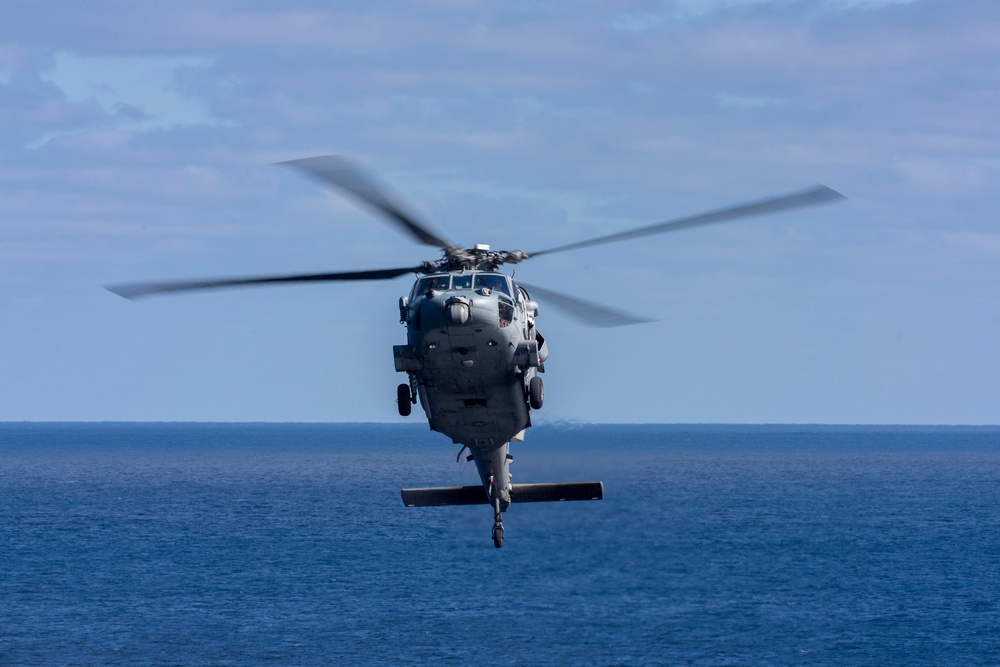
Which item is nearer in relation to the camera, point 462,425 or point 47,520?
point 462,425

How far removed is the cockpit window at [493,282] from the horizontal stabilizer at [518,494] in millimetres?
8733

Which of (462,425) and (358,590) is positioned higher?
(462,425)

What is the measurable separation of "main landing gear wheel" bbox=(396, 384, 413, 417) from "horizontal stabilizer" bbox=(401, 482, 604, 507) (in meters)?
6.22

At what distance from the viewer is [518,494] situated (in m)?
40.6

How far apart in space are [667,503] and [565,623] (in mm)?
84713

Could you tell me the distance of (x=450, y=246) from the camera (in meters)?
35.2

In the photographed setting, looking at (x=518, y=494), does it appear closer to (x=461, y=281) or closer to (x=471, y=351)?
(x=471, y=351)

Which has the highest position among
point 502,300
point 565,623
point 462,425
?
point 502,300

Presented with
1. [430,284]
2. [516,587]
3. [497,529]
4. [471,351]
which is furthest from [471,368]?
[516,587]

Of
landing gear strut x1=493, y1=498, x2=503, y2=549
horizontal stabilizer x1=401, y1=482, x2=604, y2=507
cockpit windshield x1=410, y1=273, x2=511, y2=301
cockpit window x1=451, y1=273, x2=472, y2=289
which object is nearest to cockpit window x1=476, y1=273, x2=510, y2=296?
cockpit windshield x1=410, y1=273, x2=511, y2=301

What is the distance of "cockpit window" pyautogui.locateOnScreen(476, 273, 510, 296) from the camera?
33156mm

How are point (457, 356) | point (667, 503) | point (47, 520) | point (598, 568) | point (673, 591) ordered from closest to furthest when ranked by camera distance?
1. point (457, 356)
2. point (673, 591)
3. point (598, 568)
4. point (47, 520)
5. point (667, 503)

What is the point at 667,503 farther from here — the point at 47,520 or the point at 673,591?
the point at 47,520

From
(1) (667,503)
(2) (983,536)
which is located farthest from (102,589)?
(2) (983,536)
